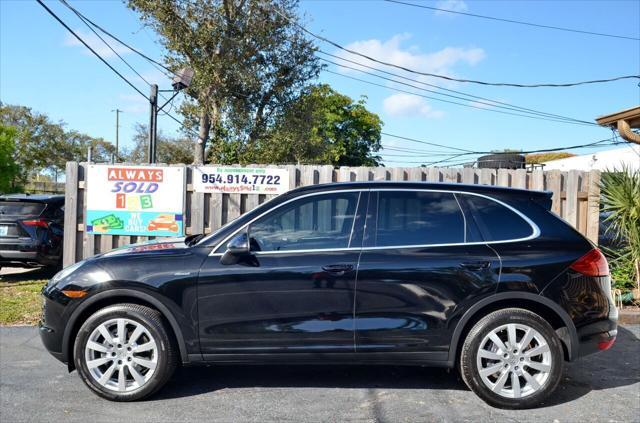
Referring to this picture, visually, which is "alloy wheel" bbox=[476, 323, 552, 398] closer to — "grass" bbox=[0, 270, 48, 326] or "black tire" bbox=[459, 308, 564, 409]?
"black tire" bbox=[459, 308, 564, 409]

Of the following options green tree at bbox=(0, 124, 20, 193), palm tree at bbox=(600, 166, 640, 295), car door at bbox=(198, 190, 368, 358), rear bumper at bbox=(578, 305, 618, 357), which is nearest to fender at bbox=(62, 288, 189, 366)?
car door at bbox=(198, 190, 368, 358)

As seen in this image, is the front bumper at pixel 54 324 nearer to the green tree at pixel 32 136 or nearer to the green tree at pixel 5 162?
the green tree at pixel 5 162

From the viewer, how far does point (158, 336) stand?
4.11 m

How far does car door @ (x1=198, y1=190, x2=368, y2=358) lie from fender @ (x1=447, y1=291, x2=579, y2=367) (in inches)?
31.9

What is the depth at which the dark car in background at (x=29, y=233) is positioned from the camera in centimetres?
861

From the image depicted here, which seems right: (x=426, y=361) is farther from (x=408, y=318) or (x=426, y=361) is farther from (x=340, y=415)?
(x=340, y=415)

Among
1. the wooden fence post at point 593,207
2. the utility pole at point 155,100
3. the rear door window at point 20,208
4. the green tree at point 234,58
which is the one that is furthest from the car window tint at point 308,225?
the green tree at point 234,58

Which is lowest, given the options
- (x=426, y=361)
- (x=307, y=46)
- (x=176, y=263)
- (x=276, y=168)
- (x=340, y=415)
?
(x=340, y=415)

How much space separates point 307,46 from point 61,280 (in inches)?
622

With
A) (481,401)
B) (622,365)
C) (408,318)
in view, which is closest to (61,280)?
(408,318)

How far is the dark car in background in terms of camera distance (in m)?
8.61

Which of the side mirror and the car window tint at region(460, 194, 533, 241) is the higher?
the car window tint at region(460, 194, 533, 241)

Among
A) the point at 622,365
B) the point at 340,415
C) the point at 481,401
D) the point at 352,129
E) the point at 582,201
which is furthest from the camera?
the point at 352,129

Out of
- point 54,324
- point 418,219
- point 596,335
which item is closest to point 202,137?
point 54,324
